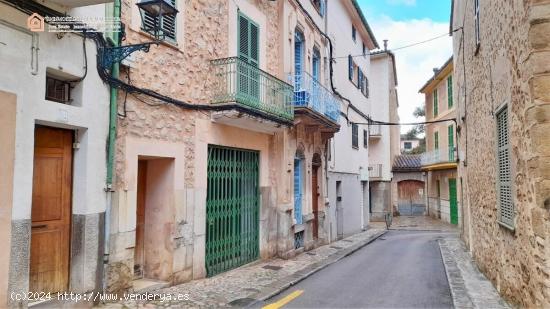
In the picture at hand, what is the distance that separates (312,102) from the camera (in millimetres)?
12805

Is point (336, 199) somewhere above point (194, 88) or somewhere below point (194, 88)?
below

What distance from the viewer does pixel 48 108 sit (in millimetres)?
5430

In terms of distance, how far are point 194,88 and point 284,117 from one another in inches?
126

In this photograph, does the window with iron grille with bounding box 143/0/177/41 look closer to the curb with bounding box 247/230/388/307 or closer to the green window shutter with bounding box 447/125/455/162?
the curb with bounding box 247/230/388/307

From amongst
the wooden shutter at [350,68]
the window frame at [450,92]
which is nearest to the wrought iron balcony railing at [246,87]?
the wooden shutter at [350,68]

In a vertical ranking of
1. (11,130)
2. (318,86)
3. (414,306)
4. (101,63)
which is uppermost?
(318,86)

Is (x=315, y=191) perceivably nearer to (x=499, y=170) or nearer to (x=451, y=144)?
(x=499, y=170)

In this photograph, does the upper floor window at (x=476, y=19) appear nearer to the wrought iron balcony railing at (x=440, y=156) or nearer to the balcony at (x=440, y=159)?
the balcony at (x=440, y=159)

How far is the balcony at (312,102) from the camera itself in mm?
12320

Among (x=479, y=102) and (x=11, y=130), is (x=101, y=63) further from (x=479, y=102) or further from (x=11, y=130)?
(x=479, y=102)

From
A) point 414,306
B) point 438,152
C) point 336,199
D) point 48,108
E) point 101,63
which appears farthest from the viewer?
point 438,152

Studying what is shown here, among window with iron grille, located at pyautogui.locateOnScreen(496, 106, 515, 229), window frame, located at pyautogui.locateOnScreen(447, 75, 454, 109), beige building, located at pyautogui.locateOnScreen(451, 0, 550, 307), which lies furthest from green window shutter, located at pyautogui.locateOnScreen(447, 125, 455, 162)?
window with iron grille, located at pyautogui.locateOnScreen(496, 106, 515, 229)

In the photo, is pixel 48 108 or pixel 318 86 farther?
pixel 318 86

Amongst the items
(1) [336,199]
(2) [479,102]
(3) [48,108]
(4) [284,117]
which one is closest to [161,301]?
(3) [48,108]
